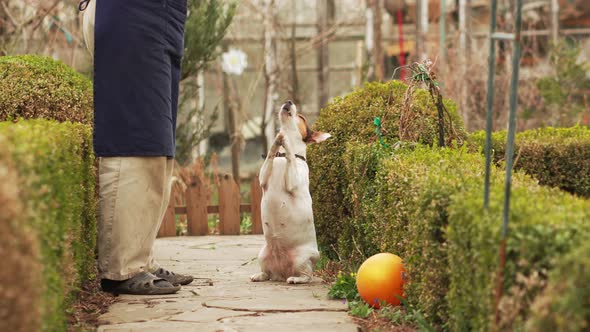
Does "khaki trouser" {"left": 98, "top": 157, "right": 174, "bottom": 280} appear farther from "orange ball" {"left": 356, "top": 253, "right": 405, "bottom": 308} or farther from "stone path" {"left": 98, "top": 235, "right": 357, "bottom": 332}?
"orange ball" {"left": 356, "top": 253, "right": 405, "bottom": 308}

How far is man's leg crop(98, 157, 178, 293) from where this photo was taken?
16.1 ft

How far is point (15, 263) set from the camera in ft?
8.14

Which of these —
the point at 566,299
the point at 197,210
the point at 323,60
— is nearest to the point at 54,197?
the point at 566,299

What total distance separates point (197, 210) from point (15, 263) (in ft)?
21.4

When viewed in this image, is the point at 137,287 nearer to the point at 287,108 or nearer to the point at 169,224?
the point at 287,108

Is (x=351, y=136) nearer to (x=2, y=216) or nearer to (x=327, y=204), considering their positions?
(x=327, y=204)

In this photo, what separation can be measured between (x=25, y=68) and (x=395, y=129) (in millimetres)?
2510

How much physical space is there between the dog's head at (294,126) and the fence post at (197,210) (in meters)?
3.44

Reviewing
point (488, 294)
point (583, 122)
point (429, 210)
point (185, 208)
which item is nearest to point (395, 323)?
point (429, 210)

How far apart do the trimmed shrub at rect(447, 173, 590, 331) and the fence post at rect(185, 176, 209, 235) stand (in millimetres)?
5517

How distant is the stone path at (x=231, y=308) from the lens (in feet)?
13.8

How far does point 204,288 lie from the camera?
536 centimetres

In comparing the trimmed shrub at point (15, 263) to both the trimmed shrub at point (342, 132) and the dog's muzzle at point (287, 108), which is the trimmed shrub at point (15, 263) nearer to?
the dog's muzzle at point (287, 108)

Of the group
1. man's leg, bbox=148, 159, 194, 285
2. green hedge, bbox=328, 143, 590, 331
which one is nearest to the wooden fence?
green hedge, bbox=328, 143, 590, 331
